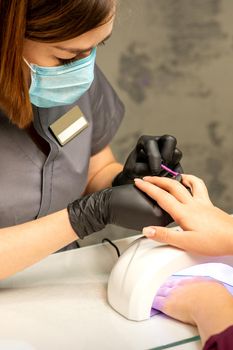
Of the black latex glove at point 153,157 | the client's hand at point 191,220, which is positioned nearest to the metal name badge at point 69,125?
the black latex glove at point 153,157

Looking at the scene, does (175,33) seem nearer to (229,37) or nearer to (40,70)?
(229,37)

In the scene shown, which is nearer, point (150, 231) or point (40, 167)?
point (150, 231)

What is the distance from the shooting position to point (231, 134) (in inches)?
94.5

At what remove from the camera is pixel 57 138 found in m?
1.21

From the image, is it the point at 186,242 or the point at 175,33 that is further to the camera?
the point at 175,33

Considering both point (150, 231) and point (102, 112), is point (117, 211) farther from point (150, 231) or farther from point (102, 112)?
point (102, 112)

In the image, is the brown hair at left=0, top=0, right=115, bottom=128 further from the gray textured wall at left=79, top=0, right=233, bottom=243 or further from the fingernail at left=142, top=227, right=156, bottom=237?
the gray textured wall at left=79, top=0, right=233, bottom=243

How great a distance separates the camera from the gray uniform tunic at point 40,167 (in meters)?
1.15

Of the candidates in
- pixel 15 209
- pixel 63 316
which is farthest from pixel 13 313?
pixel 15 209

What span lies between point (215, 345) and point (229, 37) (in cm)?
182

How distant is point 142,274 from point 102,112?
60 cm

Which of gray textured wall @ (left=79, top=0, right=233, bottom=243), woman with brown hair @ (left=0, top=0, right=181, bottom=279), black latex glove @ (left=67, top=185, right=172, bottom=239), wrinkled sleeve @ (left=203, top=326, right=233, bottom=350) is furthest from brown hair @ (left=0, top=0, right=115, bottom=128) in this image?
gray textured wall @ (left=79, top=0, right=233, bottom=243)

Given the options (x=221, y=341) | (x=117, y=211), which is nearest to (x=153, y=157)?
(x=117, y=211)

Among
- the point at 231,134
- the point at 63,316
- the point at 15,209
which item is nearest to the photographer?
the point at 63,316
